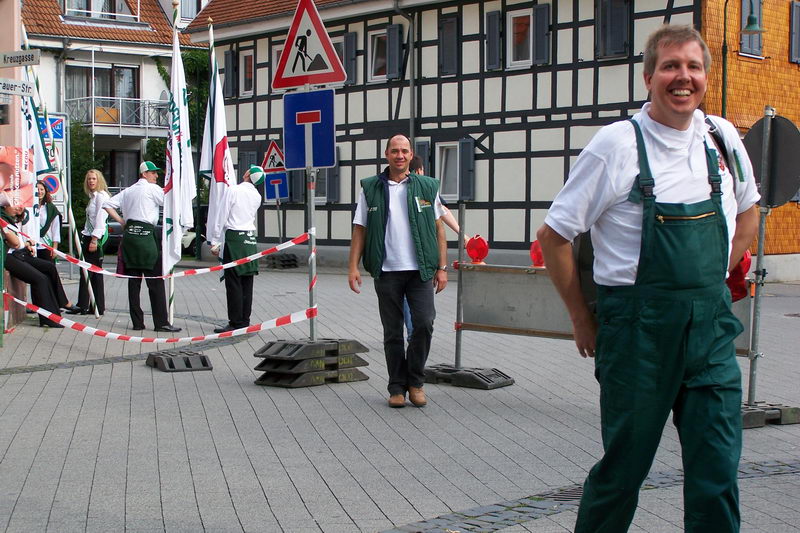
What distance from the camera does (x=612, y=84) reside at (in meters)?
24.0

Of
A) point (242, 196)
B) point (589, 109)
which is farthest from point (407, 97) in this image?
point (242, 196)

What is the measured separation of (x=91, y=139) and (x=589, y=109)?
26203 millimetres

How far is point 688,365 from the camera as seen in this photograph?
12.3ft

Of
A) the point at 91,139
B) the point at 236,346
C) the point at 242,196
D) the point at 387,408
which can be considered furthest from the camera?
the point at 91,139

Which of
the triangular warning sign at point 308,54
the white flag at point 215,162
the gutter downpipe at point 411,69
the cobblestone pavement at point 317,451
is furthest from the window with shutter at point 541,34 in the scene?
the triangular warning sign at point 308,54

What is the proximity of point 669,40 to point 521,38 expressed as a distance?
22.5 meters

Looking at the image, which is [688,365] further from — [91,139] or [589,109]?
[91,139]

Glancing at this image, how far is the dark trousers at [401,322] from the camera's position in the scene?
842cm

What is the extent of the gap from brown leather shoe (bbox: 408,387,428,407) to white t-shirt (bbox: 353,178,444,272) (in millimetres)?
861

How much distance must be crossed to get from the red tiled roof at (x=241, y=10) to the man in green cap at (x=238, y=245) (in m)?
16.7

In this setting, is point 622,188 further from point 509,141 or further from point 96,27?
point 96,27

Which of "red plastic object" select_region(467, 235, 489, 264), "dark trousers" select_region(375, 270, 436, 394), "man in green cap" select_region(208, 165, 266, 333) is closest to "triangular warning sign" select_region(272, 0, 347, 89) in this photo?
"red plastic object" select_region(467, 235, 489, 264)

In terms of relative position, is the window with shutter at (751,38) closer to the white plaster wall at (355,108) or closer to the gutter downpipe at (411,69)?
the gutter downpipe at (411,69)

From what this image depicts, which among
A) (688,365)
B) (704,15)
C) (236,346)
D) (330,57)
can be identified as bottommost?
(236,346)
